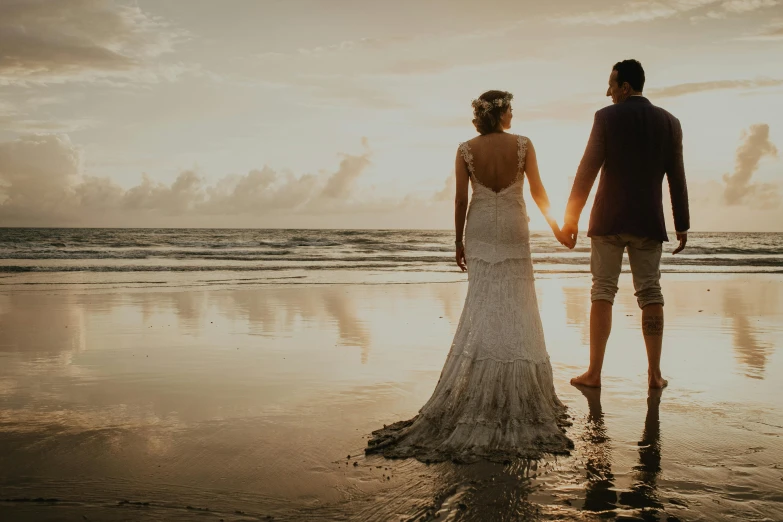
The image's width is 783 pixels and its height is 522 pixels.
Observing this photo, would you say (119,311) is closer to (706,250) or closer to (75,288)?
(75,288)

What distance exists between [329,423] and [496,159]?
1963 mm

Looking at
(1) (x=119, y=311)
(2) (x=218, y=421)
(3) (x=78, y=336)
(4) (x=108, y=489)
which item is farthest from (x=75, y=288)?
(4) (x=108, y=489)

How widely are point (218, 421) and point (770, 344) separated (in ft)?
19.3

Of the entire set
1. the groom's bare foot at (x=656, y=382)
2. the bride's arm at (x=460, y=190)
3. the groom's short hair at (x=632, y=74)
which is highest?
the groom's short hair at (x=632, y=74)

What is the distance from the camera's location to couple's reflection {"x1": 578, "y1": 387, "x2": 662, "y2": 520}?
2.94 meters

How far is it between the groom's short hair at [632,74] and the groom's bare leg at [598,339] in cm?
168

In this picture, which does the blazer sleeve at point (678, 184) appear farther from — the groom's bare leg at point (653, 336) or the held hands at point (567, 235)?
the held hands at point (567, 235)

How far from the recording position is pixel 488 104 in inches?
161

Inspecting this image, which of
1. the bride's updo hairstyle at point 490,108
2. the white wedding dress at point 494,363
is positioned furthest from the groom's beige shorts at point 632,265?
the bride's updo hairstyle at point 490,108

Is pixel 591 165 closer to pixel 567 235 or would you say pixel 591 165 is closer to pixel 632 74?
pixel 567 235

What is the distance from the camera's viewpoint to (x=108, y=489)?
3150 mm

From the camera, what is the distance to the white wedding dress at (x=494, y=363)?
3.75 meters

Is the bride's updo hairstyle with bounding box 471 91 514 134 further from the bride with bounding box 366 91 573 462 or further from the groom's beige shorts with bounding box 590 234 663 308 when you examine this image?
the groom's beige shorts with bounding box 590 234 663 308

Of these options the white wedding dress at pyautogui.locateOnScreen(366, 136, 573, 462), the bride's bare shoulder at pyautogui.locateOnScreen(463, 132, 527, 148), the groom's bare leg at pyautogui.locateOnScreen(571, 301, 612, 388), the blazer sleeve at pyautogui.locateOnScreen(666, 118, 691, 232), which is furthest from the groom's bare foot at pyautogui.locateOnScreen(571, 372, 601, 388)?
the bride's bare shoulder at pyautogui.locateOnScreen(463, 132, 527, 148)
